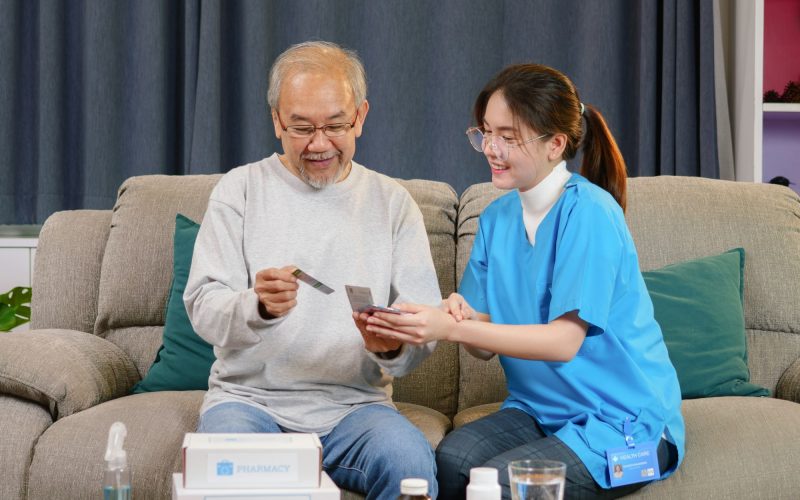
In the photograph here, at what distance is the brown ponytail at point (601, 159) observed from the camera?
2.08 meters

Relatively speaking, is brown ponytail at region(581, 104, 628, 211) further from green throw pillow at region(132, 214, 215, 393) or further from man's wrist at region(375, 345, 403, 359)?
green throw pillow at region(132, 214, 215, 393)

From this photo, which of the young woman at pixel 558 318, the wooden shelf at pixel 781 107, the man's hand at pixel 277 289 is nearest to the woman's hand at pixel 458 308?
the young woman at pixel 558 318

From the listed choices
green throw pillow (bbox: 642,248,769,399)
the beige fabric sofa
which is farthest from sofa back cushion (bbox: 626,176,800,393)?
green throw pillow (bbox: 642,248,769,399)

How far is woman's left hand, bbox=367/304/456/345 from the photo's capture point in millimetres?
1793

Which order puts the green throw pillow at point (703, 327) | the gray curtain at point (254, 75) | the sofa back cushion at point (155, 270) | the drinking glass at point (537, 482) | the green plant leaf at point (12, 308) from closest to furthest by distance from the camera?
the drinking glass at point (537, 482), the green throw pillow at point (703, 327), the sofa back cushion at point (155, 270), the green plant leaf at point (12, 308), the gray curtain at point (254, 75)

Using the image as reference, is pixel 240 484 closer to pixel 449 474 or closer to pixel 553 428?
pixel 449 474

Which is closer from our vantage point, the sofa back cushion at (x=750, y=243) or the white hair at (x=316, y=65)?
the white hair at (x=316, y=65)

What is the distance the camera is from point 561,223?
1.93 m

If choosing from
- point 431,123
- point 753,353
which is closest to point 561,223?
point 753,353

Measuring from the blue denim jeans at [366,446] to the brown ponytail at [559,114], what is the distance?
26.2 inches

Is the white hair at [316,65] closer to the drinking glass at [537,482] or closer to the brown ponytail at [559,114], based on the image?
the brown ponytail at [559,114]

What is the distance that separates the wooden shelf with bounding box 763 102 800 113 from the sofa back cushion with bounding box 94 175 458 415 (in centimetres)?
141

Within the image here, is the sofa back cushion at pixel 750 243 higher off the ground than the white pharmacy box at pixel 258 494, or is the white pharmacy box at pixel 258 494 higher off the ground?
the sofa back cushion at pixel 750 243

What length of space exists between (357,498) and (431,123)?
6.46 feet
